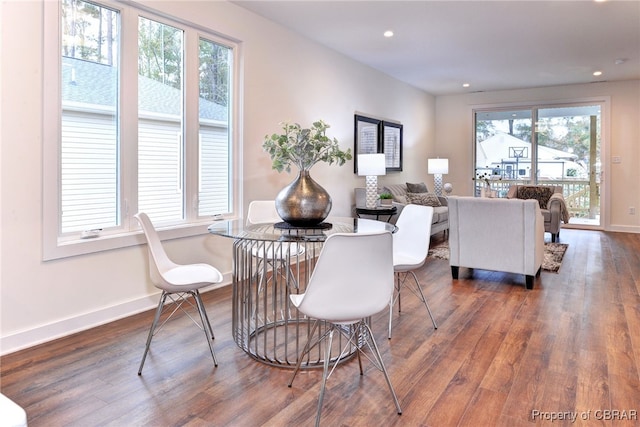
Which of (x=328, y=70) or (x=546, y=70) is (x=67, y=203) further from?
(x=546, y=70)

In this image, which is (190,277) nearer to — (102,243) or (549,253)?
(102,243)

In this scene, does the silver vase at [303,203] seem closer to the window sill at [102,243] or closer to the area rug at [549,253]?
the window sill at [102,243]

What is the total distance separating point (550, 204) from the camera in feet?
20.2

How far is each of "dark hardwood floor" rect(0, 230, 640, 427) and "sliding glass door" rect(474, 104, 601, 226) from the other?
510 cm

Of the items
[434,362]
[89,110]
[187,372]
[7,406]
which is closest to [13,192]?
[89,110]

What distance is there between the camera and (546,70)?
258 inches

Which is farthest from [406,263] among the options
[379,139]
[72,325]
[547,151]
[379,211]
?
[547,151]

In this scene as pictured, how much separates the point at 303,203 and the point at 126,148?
1493 mm

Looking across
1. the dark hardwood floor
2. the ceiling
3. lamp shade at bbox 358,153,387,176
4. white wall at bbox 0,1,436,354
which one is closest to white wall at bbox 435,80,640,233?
the ceiling

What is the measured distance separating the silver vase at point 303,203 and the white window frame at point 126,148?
4.22 ft

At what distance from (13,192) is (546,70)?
705 centimetres

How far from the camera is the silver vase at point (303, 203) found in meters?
2.52

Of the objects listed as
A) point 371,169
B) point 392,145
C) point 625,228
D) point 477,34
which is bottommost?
point 625,228

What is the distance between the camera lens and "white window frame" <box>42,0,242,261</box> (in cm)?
258
